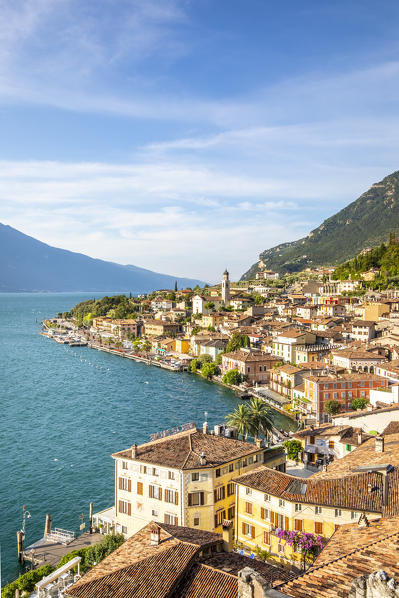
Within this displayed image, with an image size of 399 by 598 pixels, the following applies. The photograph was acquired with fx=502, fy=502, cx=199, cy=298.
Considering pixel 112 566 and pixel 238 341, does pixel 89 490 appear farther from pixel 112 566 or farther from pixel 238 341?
pixel 238 341

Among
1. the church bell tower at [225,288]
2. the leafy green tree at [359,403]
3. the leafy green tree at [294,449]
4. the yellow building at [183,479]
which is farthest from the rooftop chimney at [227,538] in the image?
the church bell tower at [225,288]

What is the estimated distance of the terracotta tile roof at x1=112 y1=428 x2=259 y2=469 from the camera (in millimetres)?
20703

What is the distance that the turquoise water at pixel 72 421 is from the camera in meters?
28.0

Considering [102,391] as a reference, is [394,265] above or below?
above

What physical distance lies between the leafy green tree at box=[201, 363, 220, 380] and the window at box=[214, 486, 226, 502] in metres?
45.9

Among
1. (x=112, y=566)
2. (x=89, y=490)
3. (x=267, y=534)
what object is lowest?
(x=89, y=490)

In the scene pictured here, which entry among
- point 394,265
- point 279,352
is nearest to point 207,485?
point 279,352

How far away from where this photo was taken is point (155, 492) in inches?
818

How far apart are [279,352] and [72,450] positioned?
36.3 metres

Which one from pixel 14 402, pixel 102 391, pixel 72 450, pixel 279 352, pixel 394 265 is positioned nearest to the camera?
pixel 72 450

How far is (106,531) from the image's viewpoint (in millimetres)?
23422

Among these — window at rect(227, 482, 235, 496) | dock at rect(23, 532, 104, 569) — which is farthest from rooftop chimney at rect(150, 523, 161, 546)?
dock at rect(23, 532, 104, 569)

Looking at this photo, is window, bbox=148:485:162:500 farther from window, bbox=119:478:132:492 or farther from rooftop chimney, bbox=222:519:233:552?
rooftop chimney, bbox=222:519:233:552

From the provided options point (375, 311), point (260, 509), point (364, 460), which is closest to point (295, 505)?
point (260, 509)
